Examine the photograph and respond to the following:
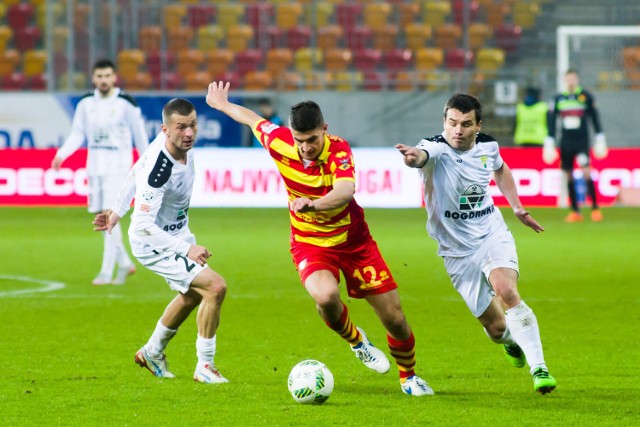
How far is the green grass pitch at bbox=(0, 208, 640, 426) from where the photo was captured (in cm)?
616

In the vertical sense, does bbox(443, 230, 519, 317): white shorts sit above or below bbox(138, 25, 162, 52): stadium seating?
below

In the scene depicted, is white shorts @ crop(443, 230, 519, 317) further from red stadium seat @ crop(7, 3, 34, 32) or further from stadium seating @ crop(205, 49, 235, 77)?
red stadium seat @ crop(7, 3, 34, 32)

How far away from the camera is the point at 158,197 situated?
6887mm

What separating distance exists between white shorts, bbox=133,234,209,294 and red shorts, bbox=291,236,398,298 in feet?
2.02

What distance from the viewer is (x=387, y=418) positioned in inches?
235

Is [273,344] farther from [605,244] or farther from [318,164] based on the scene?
[605,244]

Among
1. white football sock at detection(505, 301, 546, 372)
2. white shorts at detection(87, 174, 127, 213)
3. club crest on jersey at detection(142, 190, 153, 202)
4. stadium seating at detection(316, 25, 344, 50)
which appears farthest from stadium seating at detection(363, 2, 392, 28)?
white football sock at detection(505, 301, 546, 372)

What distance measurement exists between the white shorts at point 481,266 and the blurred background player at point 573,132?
11.3m

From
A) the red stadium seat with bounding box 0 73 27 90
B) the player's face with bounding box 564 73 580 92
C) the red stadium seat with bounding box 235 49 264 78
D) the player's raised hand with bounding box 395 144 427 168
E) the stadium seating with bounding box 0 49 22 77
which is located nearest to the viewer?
the player's raised hand with bounding box 395 144 427 168

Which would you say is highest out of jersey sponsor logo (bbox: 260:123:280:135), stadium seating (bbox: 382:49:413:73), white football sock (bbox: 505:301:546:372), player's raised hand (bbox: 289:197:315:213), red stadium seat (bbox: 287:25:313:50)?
red stadium seat (bbox: 287:25:313:50)

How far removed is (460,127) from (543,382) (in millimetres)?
1449

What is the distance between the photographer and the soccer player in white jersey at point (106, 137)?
1127cm

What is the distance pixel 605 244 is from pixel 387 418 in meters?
Result: 9.83

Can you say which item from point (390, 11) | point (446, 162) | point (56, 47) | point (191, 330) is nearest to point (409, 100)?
point (390, 11)
